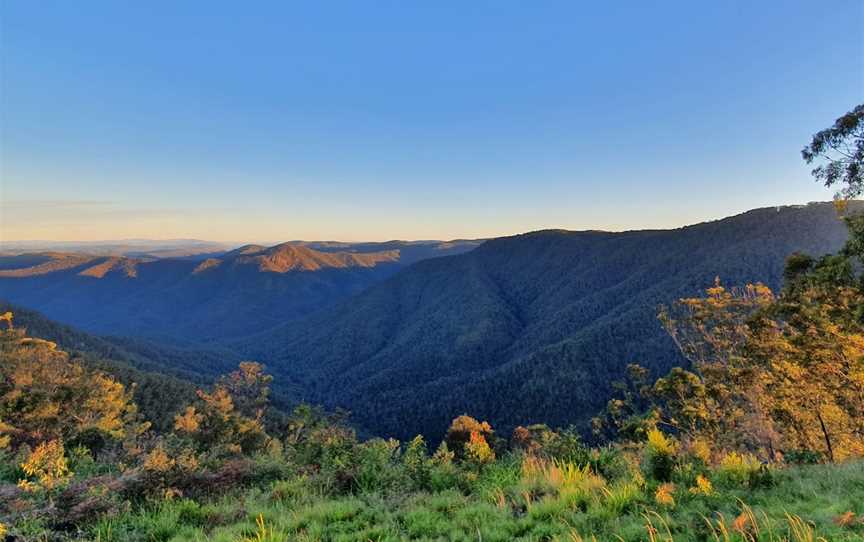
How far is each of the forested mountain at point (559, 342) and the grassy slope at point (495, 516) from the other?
86967mm

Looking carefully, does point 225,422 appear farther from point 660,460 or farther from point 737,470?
point 737,470

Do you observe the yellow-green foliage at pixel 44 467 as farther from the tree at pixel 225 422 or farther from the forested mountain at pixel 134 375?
the forested mountain at pixel 134 375

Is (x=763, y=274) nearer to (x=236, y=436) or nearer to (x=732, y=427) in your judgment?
(x=732, y=427)

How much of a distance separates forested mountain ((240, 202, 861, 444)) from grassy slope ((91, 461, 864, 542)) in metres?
87.0

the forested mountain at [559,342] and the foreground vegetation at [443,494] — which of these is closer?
the foreground vegetation at [443,494]

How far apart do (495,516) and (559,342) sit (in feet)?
413

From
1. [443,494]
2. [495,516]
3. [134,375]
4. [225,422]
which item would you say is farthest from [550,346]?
[495,516]

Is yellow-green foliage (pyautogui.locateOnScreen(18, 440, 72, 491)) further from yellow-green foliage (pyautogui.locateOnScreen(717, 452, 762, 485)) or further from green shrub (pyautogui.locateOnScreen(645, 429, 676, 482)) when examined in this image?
yellow-green foliage (pyautogui.locateOnScreen(717, 452, 762, 485))

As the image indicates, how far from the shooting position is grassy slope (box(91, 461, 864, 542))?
453 cm

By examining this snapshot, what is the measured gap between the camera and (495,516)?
205 inches

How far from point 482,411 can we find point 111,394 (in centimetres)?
8417

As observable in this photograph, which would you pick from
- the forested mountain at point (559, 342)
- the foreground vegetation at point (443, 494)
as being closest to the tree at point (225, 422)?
the foreground vegetation at point (443, 494)

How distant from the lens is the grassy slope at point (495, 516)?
453 centimetres

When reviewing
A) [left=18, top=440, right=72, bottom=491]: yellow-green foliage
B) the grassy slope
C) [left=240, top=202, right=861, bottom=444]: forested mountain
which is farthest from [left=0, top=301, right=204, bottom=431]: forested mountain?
[left=240, top=202, right=861, bottom=444]: forested mountain
